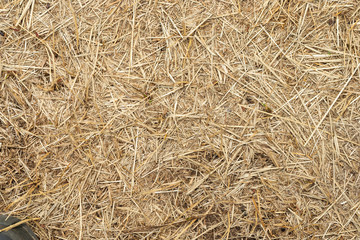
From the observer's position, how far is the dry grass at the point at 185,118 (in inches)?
75.2

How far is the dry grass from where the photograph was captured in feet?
6.27

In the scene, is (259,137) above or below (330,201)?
above

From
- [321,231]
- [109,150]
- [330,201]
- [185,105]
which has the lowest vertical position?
[321,231]

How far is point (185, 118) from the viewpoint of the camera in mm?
1920

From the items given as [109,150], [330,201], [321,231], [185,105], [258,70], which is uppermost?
[258,70]

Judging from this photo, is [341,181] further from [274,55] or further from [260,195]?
[274,55]

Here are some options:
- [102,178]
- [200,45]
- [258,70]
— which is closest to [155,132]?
[102,178]

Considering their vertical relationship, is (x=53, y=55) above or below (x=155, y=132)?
above

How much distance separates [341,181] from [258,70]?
1.00 metres

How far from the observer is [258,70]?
191 centimetres

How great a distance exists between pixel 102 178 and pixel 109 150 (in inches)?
8.4

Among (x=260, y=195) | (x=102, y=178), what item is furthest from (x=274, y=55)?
(x=102, y=178)

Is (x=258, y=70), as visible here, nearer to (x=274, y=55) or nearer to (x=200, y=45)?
(x=274, y=55)

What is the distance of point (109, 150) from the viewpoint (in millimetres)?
1931
